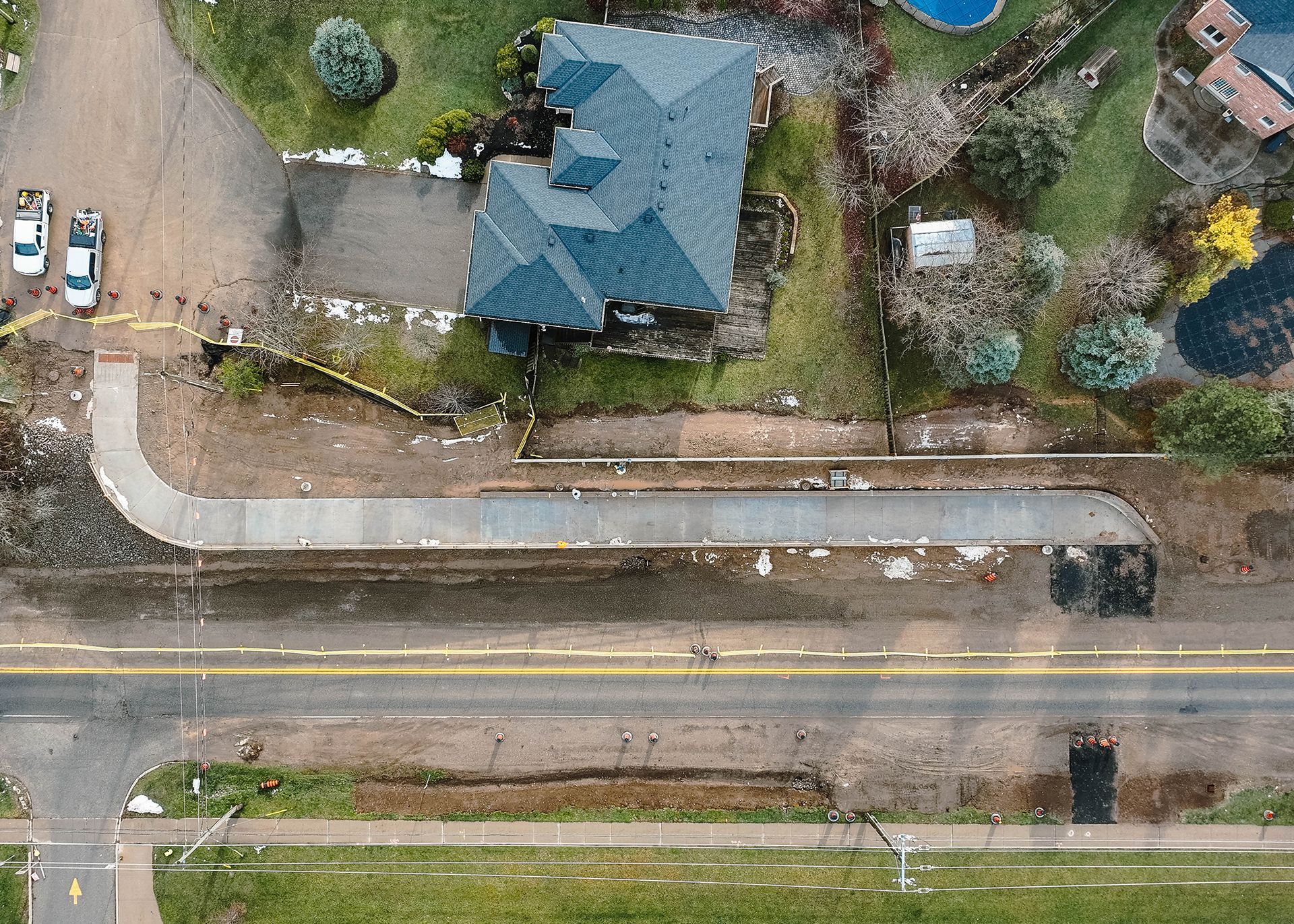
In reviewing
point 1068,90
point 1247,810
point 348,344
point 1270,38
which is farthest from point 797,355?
point 1247,810

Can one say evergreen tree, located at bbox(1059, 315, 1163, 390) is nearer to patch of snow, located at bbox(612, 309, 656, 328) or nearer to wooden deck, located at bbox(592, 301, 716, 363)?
wooden deck, located at bbox(592, 301, 716, 363)

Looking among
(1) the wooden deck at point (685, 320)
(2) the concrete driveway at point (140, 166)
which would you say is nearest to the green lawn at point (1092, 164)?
(1) the wooden deck at point (685, 320)

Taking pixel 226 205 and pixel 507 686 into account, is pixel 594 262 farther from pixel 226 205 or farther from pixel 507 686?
pixel 507 686

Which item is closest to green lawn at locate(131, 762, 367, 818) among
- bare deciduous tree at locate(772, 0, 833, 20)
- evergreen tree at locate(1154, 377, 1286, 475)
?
bare deciduous tree at locate(772, 0, 833, 20)

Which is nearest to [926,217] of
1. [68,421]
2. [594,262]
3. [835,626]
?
[594,262]

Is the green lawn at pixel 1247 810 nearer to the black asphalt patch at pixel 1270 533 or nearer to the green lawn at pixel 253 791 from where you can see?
the black asphalt patch at pixel 1270 533

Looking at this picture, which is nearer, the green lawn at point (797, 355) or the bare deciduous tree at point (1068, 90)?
the bare deciduous tree at point (1068, 90)
